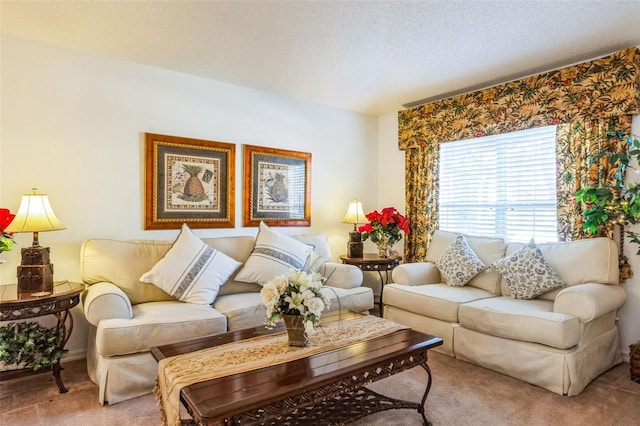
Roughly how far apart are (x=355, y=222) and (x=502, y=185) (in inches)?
63.4

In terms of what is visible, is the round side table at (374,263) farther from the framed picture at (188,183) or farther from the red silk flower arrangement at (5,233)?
the red silk flower arrangement at (5,233)

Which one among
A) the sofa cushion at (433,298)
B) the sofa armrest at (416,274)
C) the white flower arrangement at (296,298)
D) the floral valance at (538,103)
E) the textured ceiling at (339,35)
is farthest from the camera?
the sofa armrest at (416,274)

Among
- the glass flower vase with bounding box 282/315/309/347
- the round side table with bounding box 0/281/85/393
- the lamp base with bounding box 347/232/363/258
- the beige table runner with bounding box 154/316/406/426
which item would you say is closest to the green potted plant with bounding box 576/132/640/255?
the beige table runner with bounding box 154/316/406/426

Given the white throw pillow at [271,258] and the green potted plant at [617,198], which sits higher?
the green potted plant at [617,198]

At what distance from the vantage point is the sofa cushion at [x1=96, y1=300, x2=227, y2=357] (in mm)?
2283

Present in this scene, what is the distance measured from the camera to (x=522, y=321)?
2.59 metres

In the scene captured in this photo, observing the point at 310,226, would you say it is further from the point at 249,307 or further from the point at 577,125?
the point at 577,125

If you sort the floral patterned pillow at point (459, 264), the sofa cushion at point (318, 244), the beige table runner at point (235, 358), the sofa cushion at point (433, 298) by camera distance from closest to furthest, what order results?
the beige table runner at point (235, 358), the sofa cushion at point (433, 298), the floral patterned pillow at point (459, 264), the sofa cushion at point (318, 244)

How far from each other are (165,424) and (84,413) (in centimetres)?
74

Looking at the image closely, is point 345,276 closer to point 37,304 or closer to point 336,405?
point 336,405

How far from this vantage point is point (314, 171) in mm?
4512

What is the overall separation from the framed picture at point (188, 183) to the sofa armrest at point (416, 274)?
5.76ft

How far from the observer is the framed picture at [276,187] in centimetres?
397

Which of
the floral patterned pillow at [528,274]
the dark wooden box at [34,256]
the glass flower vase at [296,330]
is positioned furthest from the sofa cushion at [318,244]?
the dark wooden box at [34,256]
